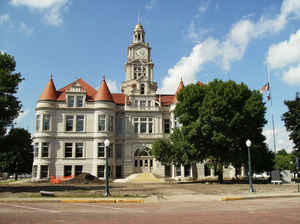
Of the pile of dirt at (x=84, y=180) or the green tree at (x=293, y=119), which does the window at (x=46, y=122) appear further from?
the green tree at (x=293, y=119)

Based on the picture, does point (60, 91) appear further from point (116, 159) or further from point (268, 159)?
point (268, 159)

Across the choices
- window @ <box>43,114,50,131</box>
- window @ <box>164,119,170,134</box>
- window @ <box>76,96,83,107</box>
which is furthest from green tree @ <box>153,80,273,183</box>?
window @ <box>43,114,50,131</box>

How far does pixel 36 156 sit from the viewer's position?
50.1 meters

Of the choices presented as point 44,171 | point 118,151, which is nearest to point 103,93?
point 118,151

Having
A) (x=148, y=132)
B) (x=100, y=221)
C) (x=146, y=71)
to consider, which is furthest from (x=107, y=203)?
(x=146, y=71)

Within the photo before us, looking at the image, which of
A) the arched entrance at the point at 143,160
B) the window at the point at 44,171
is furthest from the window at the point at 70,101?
the arched entrance at the point at 143,160

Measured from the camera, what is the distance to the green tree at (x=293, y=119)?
155 ft

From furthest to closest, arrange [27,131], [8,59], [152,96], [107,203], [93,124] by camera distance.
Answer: [27,131]
[152,96]
[93,124]
[8,59]
[107,203]

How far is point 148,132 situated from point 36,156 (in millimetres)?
21009

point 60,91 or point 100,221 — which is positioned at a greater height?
point 60,91

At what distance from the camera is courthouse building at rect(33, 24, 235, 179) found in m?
50.2

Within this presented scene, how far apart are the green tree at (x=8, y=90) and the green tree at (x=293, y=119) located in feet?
140

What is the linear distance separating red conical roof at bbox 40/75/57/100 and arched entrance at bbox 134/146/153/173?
62.2 feet

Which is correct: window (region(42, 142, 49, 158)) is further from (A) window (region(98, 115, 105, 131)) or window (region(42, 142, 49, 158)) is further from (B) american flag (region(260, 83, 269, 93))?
(B) american flag (region(260, 83, 269, 93))
